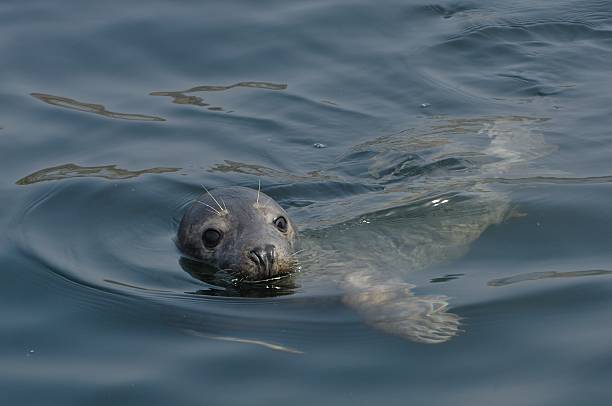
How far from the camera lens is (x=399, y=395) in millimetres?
4832

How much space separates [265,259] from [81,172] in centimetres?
250

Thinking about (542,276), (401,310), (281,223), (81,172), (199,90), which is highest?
(542,276)

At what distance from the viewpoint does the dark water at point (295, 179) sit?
5.14m

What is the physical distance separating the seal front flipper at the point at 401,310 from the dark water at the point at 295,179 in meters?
0.09

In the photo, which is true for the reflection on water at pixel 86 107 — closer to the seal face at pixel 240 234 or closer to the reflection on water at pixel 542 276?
the seal face at pixel 240 234

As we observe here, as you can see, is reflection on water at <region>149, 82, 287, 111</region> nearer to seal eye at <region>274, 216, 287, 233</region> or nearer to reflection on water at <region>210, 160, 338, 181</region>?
reflection on water at <region>210, 160, 338, 181</region>

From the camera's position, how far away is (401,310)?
19.3ft

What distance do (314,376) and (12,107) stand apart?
567cm

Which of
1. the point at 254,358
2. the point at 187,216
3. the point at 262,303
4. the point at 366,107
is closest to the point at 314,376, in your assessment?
the point at 254,358

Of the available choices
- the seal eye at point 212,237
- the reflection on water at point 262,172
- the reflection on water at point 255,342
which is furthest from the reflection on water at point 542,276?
the reflection on water at point 262,172

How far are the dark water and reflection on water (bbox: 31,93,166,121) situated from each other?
3cm

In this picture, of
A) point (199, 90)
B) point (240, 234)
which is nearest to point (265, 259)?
point (240, 234)

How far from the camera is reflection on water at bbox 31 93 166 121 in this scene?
384 inches

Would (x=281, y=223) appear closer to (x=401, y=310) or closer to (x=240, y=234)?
(x=240, y=234)
